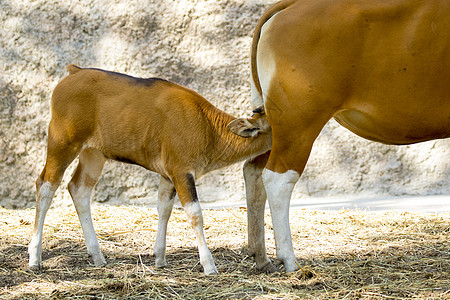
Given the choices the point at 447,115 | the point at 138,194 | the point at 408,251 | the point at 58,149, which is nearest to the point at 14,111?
the point at 138,194

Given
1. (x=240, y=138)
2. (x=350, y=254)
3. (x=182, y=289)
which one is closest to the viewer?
(x=182, y=289)

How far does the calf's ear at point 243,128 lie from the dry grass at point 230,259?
90cm

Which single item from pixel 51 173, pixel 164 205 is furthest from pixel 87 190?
pixel 164 205

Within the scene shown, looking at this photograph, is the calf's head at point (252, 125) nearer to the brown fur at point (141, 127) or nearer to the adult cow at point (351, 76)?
the brown fur at point (141, 127)

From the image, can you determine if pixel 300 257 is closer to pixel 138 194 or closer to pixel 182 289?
pixel 182 289

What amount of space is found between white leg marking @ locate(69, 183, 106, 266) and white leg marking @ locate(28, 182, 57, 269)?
0.23 metres

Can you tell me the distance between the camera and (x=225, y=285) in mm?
3486

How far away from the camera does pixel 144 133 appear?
163 inches

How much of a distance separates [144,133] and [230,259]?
1110 mm

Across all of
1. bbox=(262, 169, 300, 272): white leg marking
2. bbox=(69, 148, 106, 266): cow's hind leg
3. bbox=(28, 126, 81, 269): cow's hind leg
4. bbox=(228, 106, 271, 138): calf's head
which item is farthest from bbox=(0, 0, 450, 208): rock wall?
bbox=(262, 169, 300, 272): white leg marking

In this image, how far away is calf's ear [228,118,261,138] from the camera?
392 centimetres

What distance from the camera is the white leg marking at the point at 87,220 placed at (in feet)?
14.1

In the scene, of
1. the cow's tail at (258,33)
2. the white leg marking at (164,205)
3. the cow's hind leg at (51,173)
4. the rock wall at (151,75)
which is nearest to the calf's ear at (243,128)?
the cow's tail at (258,33)

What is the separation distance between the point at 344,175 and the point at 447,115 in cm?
429
